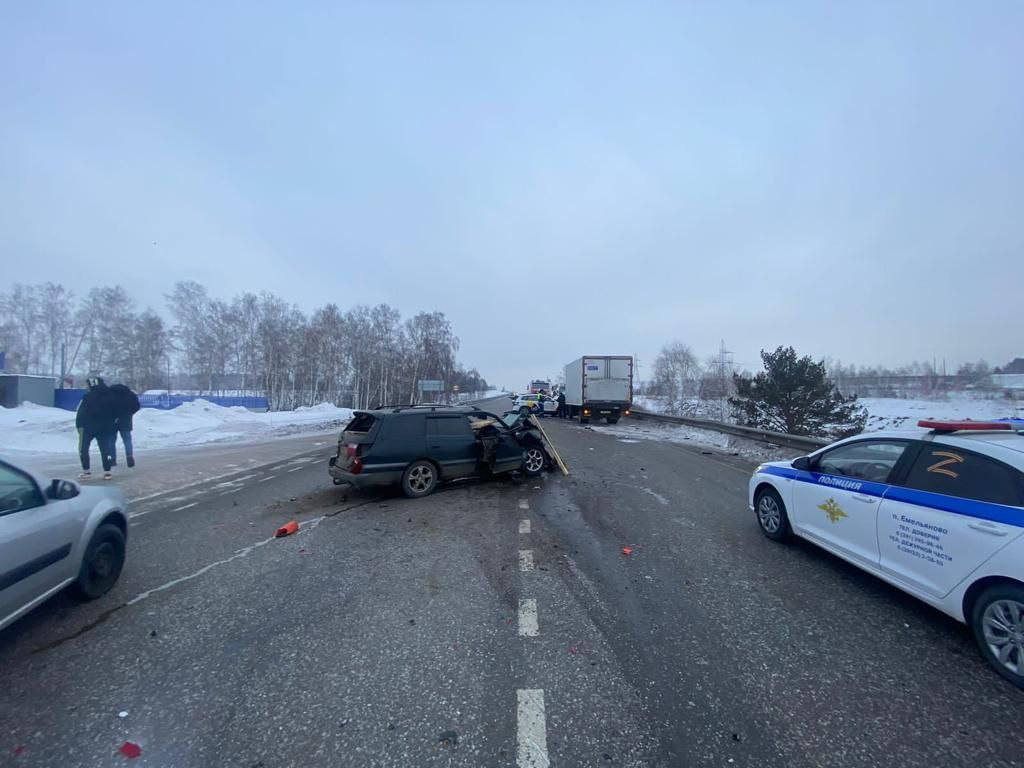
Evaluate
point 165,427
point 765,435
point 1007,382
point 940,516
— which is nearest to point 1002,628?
point 940,516

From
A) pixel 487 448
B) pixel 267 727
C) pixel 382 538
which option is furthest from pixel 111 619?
pixel 487 448

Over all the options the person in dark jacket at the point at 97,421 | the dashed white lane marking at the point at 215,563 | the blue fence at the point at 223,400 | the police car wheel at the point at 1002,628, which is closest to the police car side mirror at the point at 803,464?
the police car wheel at the point at 1002,628

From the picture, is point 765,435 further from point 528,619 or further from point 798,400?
point 528,619

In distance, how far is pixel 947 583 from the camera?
3.16 metres

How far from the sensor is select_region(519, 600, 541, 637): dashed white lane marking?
3.30m

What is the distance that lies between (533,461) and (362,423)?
3720 mm

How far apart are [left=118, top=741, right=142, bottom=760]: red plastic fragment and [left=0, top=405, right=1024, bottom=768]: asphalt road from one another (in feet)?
0.09

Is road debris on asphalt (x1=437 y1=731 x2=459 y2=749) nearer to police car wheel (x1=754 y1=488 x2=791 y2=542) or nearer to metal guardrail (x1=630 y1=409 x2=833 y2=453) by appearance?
police car wheel (x1=754 y1=488 x2=791 y2=542)

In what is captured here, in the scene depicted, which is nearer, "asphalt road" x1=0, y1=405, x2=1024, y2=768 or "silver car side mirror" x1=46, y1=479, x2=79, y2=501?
"asphalt road" x1=0, y1=405, x2=1024, y2=768

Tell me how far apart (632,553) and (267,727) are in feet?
12.1

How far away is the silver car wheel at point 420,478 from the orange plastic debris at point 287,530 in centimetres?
211

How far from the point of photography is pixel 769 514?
5.39 m

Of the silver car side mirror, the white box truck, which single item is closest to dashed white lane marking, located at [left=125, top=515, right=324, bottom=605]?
the silver car side mirror

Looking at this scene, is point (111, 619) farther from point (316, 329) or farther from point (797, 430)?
point (316, 329)
